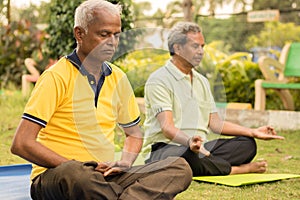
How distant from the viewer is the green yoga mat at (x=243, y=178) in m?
4.42

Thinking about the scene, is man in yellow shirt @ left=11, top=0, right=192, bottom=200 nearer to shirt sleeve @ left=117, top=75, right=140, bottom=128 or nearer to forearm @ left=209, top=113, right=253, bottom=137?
shirt sleeve @ left=117, top=75, right=140, bottom=128

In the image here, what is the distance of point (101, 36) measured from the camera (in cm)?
313

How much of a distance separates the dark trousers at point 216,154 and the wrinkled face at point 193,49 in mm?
616

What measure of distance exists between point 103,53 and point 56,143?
48cm

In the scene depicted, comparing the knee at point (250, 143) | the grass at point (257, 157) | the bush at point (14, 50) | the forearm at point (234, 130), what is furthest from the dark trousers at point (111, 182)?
the bush at point (14, 50)

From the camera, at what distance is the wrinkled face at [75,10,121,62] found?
3.12m

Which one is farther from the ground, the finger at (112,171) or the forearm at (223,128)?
the finger at (112,171)

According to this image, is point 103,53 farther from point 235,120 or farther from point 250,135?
point 235,120

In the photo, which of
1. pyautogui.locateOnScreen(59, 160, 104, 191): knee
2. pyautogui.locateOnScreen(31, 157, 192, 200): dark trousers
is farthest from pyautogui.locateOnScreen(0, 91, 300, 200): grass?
pyautogui.locateOnScreen(59, 160, 104, 191): knee

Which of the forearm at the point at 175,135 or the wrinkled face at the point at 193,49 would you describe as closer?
the forearm at the point at 175,135

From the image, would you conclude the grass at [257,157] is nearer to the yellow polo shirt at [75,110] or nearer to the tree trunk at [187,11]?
the yellow polo shirt at [75,110]

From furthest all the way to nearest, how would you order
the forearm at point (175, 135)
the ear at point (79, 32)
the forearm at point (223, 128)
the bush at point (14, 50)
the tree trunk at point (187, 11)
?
the bush at point (14, 50) < the tree trunk at point (187, 11) < the forearm at point (223, 128) < the forearm at point (175, 135) < the ear at point (79, 32)

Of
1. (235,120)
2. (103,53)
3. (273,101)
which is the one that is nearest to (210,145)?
(103,53)

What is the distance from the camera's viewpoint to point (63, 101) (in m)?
3.12
